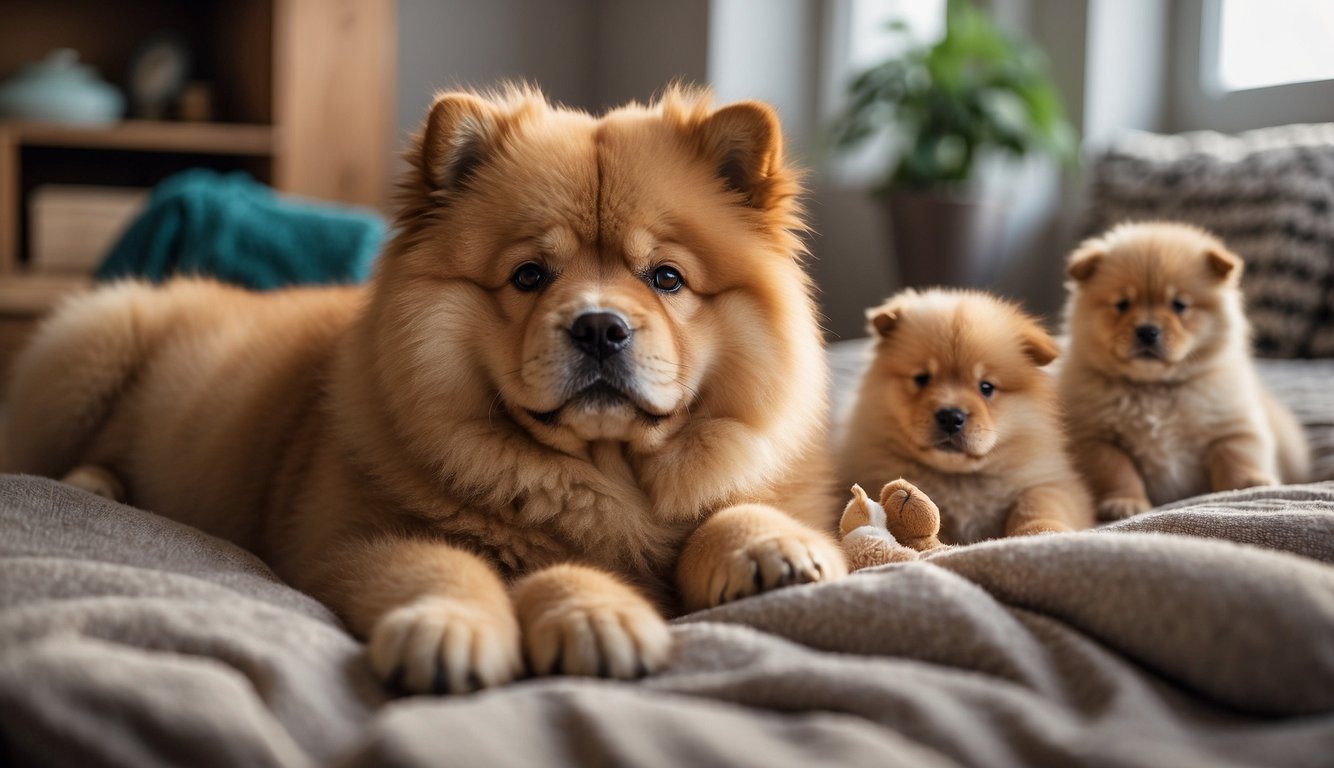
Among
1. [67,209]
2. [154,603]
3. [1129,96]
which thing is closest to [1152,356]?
[154,603]

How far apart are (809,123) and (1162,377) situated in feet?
11.3

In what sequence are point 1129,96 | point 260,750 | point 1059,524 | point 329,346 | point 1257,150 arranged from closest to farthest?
1. point 260,750
2. point 1059,524
3. point 329,346
4. point 1257,150
5. point 1129,96

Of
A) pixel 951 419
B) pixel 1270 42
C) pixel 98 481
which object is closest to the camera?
pixel 951 419

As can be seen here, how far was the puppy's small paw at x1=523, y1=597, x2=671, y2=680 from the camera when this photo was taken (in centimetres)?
102

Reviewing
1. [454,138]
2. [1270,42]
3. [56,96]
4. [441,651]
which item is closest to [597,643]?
[441,651]

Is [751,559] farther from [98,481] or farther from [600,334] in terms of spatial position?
[98,481]

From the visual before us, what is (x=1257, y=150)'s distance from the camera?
9.98 ft

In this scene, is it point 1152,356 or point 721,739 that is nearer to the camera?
point 721,739

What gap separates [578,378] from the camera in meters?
1.31

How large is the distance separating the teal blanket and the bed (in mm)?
2027

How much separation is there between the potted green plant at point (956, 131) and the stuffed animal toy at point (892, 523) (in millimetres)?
2453

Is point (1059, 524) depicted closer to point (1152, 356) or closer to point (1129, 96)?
point (1152, 356)

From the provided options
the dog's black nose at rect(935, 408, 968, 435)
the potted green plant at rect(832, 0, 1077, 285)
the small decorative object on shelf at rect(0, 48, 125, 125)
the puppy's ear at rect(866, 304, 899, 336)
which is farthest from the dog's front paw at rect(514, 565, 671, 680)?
the small decorative object on shelf at rect(0, 48, 125, 125)

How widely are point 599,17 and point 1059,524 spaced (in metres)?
4.81
